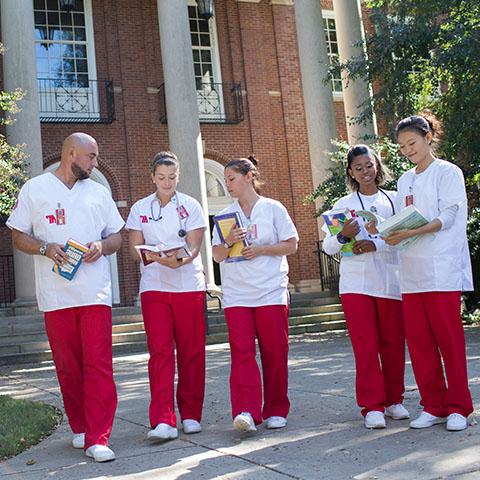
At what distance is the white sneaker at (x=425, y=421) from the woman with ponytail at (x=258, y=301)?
2.89 feet

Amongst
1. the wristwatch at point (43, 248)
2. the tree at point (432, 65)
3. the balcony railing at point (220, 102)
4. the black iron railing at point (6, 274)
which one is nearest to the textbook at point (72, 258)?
the wristwatch at point (43, 248)

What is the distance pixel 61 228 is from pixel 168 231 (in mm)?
772

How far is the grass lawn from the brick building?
9.22 meters

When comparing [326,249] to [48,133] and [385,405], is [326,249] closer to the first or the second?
[385,405]

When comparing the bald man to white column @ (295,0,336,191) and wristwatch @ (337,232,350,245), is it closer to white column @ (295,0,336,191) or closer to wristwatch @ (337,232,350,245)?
wristwatch @ (337,232,350,245)

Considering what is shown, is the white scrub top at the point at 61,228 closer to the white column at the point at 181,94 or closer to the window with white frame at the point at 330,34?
the white column at the point at 181,94

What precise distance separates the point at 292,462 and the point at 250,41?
Result: 18.9 meters

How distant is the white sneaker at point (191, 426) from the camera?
487cm

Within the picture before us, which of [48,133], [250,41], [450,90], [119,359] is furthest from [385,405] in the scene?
[250,41]

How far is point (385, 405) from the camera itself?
4902 millimetres

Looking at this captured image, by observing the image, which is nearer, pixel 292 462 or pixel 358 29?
pixel 292 462

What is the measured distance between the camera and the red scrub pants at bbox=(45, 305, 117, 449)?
443 centimetres

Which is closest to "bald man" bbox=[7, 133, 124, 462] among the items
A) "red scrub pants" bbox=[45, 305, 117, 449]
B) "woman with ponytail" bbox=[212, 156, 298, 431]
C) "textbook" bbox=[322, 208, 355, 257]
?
"red scrub pants" bbox=[45, 305, 117, 449]

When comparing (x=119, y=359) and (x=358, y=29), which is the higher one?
(x=358, y=29)
